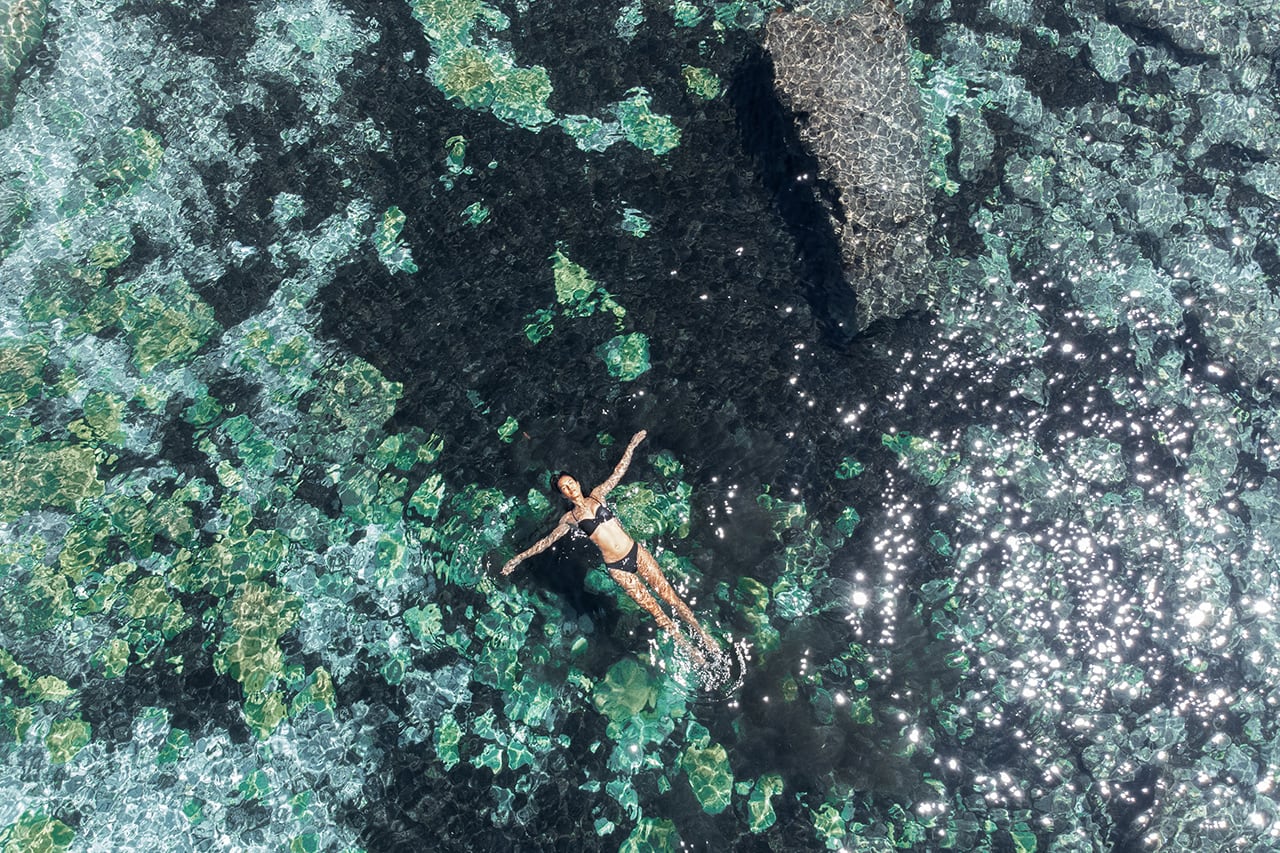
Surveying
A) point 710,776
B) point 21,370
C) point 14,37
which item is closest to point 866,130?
point 710,776

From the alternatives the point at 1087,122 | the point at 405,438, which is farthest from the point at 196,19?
the point at 1087,122

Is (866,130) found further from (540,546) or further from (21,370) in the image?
(21,370)

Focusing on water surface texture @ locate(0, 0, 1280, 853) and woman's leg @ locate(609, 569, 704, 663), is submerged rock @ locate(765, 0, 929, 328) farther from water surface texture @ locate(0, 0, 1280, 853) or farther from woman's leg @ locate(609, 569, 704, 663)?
woman's leg @ locate(609, 569, 704, 663)

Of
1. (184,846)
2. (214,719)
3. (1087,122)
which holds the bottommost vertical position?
(184,846)

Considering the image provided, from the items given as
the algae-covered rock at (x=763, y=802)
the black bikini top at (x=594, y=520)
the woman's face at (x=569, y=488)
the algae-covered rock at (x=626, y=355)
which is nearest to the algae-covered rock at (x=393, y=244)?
the algae-covered rock at (x=626, y=355)

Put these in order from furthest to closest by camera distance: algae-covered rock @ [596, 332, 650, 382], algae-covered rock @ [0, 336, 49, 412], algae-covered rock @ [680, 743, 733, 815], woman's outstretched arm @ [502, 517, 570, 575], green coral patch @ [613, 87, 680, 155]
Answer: green coral patch @ [613, 87, 680, 155] < algae-covered rock @ [0, 336, 49, 412] < algae-covered rock @ [596, 332, 650, 382] < woman's outstretched arm @ [502, 517, 570, 575] < algae-covered rock @ [680, 743, 733, 815]

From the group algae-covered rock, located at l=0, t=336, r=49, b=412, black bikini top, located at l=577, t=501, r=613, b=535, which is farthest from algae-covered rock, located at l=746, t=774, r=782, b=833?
algae-covered rock, located at l=0, t=336, r=49, b=412

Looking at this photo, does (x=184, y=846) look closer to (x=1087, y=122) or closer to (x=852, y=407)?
(x=852, y=407)
